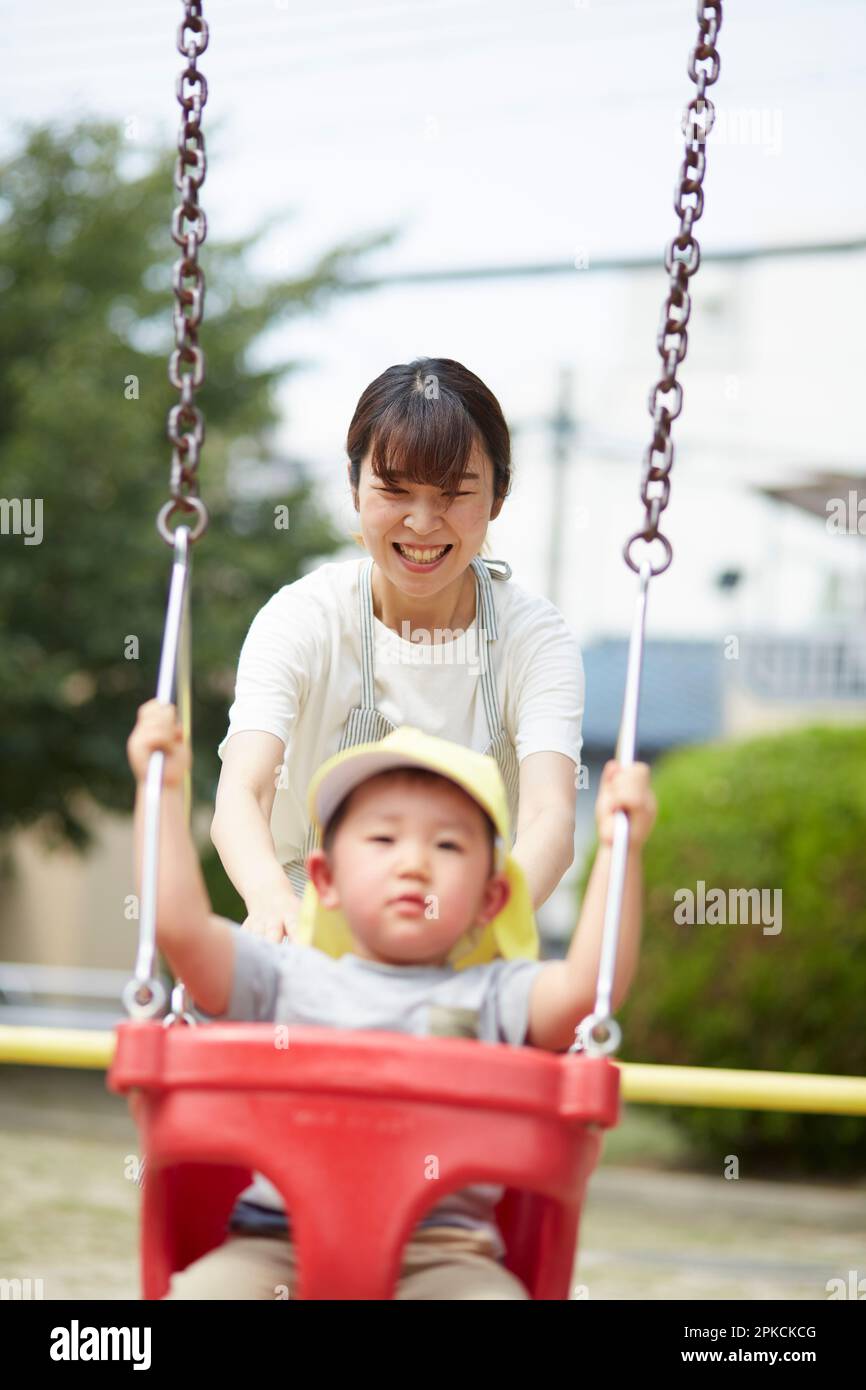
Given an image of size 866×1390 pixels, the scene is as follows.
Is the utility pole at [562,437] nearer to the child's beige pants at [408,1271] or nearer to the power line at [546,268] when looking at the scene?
the power line at [546,268]

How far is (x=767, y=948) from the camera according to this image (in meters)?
8.08

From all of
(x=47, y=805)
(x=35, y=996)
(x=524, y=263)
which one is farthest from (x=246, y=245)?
(x=35, y=996)

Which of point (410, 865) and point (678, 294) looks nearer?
point (410, 865)

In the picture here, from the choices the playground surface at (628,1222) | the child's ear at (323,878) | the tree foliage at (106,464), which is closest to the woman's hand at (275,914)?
the child's ear at (323,878)

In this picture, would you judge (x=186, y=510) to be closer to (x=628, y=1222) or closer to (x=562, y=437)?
(x=628, y=1222)

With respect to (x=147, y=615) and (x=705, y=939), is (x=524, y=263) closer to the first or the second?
(x=147, y=615)

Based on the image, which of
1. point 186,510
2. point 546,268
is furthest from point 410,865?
point 546,268

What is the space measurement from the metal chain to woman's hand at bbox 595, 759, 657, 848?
63 cm

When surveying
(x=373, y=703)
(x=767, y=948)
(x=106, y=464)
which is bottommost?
(x=373, y=703)

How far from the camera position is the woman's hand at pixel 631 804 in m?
1.91

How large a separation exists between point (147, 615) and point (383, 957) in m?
7.55

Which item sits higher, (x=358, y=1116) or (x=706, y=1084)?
(x=706, y=1084)

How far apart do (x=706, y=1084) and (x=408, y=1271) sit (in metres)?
2.03

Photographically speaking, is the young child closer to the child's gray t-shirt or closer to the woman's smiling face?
the child's gray t-shirt
